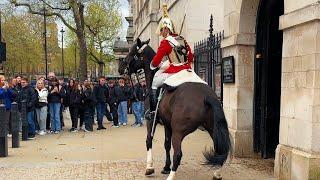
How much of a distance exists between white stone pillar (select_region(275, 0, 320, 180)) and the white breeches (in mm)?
2010

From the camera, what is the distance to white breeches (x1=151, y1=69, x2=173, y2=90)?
7904mm

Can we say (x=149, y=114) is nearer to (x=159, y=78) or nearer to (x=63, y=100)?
(x=159, y=78)

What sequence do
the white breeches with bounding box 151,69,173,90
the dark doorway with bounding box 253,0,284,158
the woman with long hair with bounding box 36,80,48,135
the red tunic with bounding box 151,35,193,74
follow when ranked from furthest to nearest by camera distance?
the woman with long hair with bounding box 36,80,48,135, the dark doorway with bounding box 253,0,284,158, the white breeches with bounding box 151,69,173,90, the red tunic with bounding box 151,35,193,74

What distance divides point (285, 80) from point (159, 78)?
216cm

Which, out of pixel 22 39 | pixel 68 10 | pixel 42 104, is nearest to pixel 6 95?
pixel 42 104

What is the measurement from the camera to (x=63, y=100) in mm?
15492

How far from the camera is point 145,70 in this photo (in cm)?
859

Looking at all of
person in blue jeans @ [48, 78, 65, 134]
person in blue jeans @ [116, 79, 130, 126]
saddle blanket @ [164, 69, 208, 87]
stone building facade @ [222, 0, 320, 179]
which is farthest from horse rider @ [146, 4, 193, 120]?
person in blue jeans @ [116, 79, 130, 126]

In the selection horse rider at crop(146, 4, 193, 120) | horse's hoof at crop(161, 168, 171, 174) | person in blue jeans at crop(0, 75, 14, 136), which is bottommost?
horse's hoof at crop(161, 168, 171, 174)

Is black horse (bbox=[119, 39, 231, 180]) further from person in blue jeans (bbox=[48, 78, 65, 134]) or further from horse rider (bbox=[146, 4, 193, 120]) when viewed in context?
person in blue jeans (bbox=[48, 78, 65, 134])

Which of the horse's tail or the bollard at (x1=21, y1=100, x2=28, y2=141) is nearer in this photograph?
the horse's tail

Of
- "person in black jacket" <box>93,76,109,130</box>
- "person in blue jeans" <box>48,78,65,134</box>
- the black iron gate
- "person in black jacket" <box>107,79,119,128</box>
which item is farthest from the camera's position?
"person in black jacket" <box>107,79,119,128</box>

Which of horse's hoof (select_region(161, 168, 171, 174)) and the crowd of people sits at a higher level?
the crowd of people

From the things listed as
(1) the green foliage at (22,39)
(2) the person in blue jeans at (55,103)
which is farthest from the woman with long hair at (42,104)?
(1) the green foliage at (22,39)
